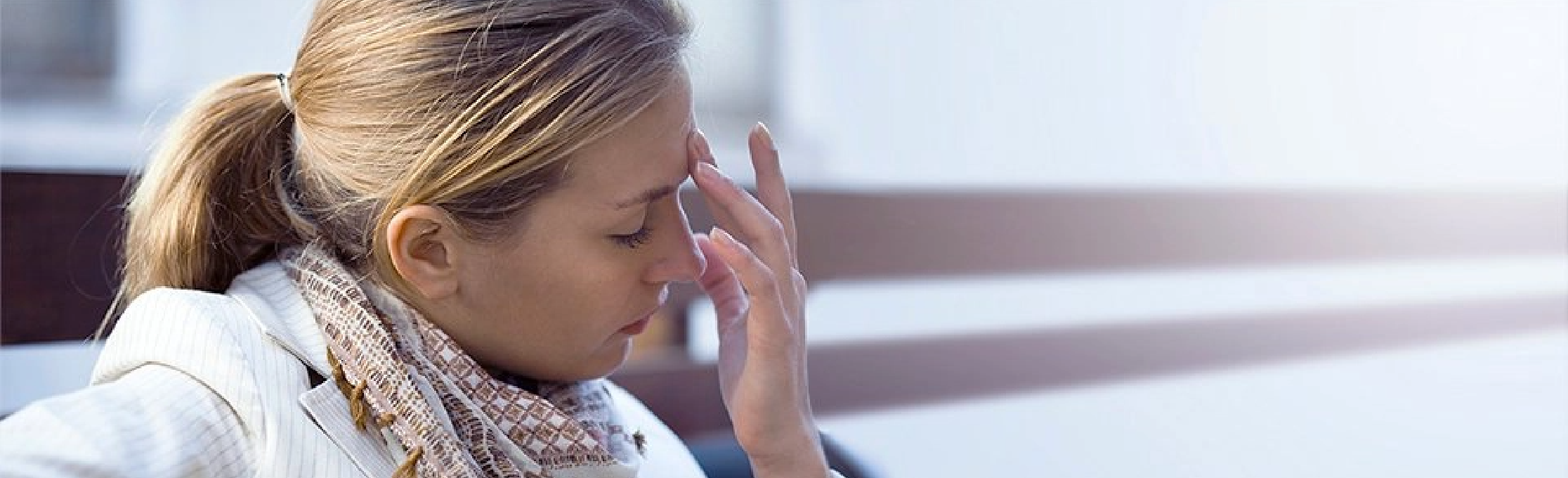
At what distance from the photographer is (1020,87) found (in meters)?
2.36

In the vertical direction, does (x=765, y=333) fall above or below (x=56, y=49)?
above

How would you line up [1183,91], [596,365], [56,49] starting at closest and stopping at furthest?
[596,365]
[56,49]
[1183,91]

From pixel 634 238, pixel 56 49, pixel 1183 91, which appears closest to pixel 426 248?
pixel 634 238

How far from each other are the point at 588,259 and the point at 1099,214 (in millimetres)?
1108

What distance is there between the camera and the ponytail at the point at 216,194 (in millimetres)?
933

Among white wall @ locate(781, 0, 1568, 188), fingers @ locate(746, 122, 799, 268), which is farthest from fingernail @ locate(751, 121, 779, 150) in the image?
white wall @ locate(781, 0, 1568, 188)

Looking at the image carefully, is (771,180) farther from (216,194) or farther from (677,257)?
(216,194)

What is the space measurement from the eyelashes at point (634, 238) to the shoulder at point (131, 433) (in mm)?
256

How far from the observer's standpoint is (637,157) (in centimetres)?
89

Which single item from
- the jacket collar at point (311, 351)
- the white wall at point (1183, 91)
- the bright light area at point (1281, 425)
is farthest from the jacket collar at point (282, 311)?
the white wall at point (1183, 91)

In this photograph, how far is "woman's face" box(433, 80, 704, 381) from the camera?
0.88 metres

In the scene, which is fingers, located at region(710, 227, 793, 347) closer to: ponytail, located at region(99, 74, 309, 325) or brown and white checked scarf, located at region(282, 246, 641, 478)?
brown and white checked scarf, located at region(282, 246, 641, 478)

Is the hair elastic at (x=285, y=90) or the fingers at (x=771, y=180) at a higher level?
the hair elastic at (x=285, y=90)

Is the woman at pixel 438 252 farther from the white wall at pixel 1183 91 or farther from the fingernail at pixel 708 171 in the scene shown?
the white wall at pixel 1183 91
